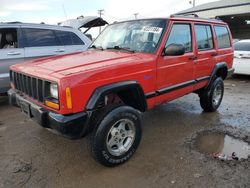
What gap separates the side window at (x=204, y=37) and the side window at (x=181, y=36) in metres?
0.27

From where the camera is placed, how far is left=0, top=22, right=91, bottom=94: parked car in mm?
5762

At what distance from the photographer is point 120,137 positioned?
3406 mm

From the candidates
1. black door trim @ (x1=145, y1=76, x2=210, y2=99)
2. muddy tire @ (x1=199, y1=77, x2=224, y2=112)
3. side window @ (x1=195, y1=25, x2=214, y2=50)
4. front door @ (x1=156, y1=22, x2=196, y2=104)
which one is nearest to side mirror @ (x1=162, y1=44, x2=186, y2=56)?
front door @ (x1=156, y1=22, x2=196, y2=104)

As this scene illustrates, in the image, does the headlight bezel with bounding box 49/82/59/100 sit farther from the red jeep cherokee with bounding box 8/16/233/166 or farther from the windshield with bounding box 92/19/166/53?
the windshield with bounding box 92/19/166/53

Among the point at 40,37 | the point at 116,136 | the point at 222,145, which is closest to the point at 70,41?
the point at 40,37

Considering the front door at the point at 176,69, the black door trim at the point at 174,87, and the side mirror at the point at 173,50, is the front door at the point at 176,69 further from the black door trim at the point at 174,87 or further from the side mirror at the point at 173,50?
the side mirror at the point at 173,50

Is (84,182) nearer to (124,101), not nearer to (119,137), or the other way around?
(119,137)

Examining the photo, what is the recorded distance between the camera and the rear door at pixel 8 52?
225 inches

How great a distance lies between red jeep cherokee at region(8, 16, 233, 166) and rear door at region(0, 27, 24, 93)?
2035 millimetres

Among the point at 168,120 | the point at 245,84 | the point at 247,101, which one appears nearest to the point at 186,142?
the point at 168,120

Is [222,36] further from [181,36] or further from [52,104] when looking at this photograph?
[52,104]

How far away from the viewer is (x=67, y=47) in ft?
22.3

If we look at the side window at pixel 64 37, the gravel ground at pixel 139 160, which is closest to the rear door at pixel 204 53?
the gravel ground at pixel 139 160

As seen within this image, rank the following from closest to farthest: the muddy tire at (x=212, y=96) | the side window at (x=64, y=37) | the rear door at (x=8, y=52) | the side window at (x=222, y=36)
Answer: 1. the muddy tire at (x=212, y=96)
2. the side window at (x=222, y=36)
3. the rear door at (x=8, y=52)
4. the side window at (x=64, y=37)
